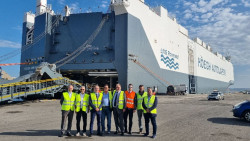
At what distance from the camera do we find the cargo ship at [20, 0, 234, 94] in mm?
24922

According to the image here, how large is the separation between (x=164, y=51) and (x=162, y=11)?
6.94 meters

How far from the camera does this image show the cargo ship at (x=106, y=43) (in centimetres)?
2492

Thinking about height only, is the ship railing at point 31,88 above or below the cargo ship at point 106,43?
below

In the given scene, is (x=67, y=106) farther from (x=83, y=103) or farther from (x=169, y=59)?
(x=169, y=59)

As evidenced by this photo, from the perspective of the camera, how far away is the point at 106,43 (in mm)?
25859

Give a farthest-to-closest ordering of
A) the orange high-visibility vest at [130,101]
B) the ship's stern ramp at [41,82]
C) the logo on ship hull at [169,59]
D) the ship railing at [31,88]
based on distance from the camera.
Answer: the logo on ship hull at [169,59] < the ship's stern ramp at [41,82] < the ship railing at [31,88] < the orange high-visibility vest at [130,101]

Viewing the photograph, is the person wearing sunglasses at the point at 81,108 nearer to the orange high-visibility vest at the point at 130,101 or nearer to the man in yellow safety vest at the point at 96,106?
the man in yellow safety vest at the point at 96,106

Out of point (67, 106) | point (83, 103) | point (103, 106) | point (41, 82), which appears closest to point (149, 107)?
point (103, 106)

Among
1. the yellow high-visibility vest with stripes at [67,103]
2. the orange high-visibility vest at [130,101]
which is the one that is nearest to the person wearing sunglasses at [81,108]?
the yellow high-visibility vest with stripes at [67,103]

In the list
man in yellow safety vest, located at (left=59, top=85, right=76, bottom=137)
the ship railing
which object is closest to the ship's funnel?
the ship railing

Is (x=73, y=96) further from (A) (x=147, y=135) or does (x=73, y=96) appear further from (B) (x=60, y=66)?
(B) (x=60, y=66)

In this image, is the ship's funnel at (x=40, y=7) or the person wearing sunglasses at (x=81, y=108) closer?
the person wearing sunglasses at (x=81, y=108)

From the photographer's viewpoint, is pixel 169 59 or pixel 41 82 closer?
pixel 41 82

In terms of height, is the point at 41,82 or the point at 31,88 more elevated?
the point at 41,82
